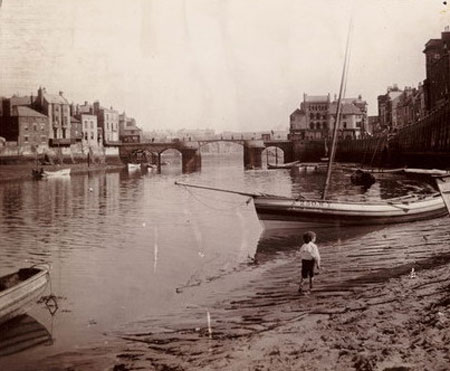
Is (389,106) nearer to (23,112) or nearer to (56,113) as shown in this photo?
(56,113)

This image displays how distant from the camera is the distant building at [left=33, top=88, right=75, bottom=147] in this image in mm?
80750

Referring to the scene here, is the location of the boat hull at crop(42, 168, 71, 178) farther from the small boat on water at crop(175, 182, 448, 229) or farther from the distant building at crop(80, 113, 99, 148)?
the small boat on water at crop(175, 182, 448, 229)

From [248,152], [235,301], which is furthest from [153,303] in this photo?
[248,152]

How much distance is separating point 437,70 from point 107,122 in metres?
76.7

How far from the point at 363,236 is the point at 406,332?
12700mm

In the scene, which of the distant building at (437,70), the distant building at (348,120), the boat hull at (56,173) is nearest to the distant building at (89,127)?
the boat hull at (56,173)

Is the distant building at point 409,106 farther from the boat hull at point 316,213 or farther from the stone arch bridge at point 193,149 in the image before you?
the boat hull at point 316,213

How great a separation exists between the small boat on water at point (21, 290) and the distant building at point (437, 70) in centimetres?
5497

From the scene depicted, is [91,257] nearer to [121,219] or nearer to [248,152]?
[121,219]

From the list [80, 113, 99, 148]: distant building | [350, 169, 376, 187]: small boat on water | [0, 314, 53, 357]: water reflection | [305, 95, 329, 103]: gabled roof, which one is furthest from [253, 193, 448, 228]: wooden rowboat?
[305, 95, 329, 103]: gabled roof

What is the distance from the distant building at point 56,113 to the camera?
80750mm

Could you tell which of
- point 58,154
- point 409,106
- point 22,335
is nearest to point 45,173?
point 58,154

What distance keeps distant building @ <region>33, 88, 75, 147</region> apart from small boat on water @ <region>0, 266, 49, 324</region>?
68.5 m

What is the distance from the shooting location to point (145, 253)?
1823 cm
